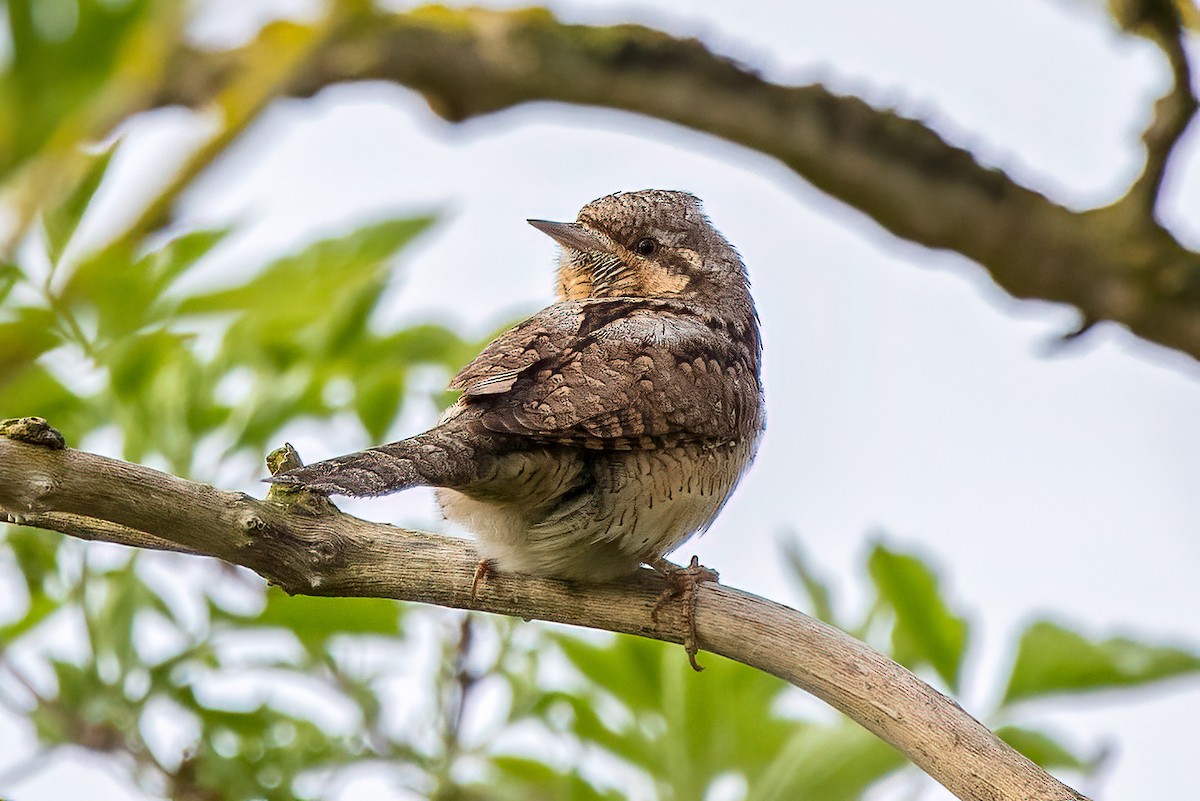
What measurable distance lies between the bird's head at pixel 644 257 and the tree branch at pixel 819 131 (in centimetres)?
120

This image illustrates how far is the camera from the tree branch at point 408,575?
68.8 inches

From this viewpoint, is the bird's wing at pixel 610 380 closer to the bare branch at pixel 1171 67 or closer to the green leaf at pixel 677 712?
the green leaf at pixel 677 712

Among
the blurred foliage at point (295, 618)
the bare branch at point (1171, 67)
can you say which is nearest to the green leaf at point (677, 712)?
the blurred foliage at point (295, 618)

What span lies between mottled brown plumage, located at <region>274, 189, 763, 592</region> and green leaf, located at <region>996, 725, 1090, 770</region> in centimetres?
79

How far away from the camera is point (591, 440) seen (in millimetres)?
2596

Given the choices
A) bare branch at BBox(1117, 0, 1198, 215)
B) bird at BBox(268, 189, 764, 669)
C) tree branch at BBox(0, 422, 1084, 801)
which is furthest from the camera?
bare branch at BBox(1117, 0, 1198, 215)

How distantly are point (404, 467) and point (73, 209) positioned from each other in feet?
3.70

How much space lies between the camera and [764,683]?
295 centimetres

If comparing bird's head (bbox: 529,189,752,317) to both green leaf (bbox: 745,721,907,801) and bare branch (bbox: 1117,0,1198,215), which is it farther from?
bare branch (bbox: 1117,0,1198,215)

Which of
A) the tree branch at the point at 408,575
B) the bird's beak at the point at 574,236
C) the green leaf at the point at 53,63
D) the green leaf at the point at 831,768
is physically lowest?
the tree branch at the point at 408,575

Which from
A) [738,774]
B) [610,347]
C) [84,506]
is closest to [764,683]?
[738,774]

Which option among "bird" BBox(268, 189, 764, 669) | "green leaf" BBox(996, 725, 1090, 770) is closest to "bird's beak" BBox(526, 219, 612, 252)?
"bird" BBox(268, 189, 764, 669)

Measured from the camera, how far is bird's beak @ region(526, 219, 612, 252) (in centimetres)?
341

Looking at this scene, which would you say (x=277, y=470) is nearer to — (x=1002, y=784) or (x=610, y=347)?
(x=610, y=347)
